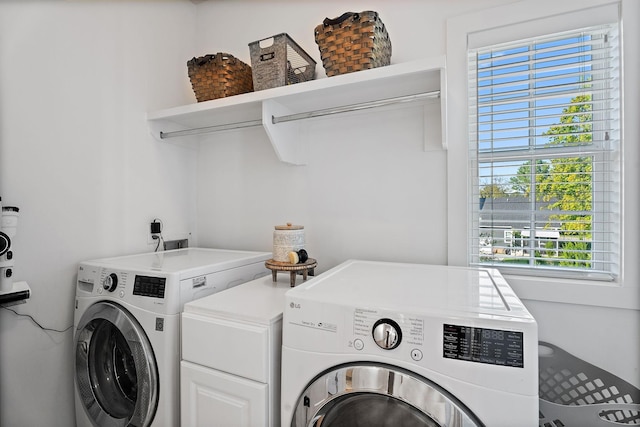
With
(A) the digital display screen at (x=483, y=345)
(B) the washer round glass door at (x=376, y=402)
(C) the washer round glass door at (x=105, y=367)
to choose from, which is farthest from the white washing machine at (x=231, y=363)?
(A) the digital display screen at (x=483, y=345)

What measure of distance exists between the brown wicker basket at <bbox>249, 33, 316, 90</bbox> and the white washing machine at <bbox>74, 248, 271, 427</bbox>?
0.94m

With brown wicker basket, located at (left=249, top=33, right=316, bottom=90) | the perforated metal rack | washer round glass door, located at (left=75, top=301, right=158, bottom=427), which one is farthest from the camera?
brown wicker basket, located at (left=249, top=33, right=316, bottom=90)

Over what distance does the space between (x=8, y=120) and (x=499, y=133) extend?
222 cm

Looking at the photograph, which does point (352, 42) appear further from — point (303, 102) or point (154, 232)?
point (154, 232)

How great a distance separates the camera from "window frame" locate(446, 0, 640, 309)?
4.08 ft

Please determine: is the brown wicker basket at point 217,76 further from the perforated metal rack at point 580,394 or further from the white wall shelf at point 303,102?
the perforated metal rack at point 580,394

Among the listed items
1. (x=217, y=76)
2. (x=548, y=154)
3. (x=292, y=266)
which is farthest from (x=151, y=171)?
(x=548, y=154)

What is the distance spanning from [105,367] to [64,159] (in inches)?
40.8

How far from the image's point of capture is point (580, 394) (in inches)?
51.3

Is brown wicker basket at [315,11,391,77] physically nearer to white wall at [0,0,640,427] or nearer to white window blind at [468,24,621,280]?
white wall at [0,0,640,427]

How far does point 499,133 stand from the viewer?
1513 mm

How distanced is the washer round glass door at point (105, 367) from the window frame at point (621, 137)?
158 cm

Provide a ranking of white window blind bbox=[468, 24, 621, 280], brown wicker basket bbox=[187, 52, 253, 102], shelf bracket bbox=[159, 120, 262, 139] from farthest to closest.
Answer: shelf bracket bbox=[159, 120, 262, 139] < brown wicker basket bbox=[187, 52, 253, 102] < white window blind bbox=[468, 24, 621, 280]

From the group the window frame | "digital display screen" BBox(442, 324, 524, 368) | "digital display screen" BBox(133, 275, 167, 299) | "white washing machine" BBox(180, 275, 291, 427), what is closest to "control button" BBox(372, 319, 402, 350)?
"digital display screen" BBox(442, 324, 524, 368)
